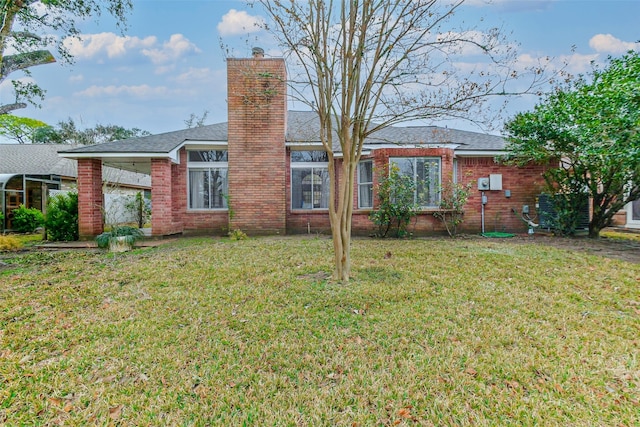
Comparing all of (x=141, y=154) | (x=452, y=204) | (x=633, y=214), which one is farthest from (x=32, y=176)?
(x=633, y=214)

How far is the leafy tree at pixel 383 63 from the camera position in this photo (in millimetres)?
4664

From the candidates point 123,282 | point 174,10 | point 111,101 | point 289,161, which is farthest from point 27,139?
point 123,282

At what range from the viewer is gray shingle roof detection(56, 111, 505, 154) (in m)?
10.3

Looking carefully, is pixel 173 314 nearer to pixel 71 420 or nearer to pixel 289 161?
pixel 71 420

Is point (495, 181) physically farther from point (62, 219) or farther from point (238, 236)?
point (62, 219)

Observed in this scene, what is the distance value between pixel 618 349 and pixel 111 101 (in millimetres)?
32958

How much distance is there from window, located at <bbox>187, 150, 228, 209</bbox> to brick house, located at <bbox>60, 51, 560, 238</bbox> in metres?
0.04

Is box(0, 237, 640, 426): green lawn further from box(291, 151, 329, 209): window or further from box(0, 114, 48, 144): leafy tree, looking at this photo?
box(0, 114, 48, 144): leafy tree

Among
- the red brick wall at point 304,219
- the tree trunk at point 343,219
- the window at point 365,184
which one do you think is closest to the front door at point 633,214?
the window at point 365,184

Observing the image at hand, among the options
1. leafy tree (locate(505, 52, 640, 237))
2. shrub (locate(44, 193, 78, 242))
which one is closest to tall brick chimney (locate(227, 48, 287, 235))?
shrub (locate(44, 193, 78, 242))

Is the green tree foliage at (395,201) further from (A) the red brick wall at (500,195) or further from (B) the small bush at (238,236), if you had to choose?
(B) the small bush at (238,236)

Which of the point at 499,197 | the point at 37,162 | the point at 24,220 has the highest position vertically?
the point at 37,162

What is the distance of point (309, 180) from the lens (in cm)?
1220

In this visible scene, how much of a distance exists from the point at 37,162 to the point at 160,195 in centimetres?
1437
